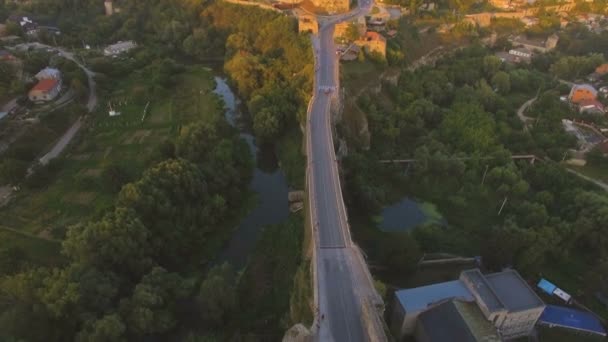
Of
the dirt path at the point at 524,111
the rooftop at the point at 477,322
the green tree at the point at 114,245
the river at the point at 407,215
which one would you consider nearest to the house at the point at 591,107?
the dirt path at the point at 524,111

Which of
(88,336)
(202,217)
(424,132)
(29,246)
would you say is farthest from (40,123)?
(424,132)

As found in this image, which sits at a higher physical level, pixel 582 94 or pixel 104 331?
pixel 582 94

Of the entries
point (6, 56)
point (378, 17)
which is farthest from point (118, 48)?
point (378, 17)

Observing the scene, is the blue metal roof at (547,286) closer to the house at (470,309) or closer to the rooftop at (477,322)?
the house at (470,309)

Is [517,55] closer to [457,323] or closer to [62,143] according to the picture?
[457,323]

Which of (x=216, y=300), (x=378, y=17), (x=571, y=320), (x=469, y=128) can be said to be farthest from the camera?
(x=378, y=17)

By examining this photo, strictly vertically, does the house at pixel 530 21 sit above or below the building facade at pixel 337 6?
below
